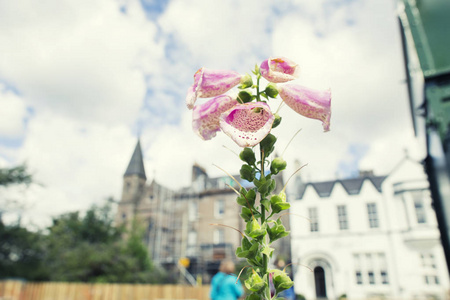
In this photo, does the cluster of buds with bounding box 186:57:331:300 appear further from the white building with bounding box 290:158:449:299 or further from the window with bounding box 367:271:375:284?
the window with bounding box 367:271:375:284

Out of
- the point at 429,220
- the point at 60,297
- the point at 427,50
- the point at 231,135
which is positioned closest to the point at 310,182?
the point at 429,220

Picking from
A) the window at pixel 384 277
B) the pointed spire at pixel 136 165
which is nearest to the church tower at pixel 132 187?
the pointed spire at pixel 136 165

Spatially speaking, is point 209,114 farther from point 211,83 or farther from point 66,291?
point 66,291

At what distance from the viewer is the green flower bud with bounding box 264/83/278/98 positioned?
82cm

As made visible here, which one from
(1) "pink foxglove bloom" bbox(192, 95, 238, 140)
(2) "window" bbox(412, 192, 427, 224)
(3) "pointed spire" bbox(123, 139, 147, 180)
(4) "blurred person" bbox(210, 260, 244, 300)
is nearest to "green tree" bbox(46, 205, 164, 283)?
(3) "pointed spire" bbox(123, 139, 147, 180)

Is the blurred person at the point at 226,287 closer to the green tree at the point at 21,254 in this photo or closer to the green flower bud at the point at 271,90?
the green flower bud at the point at 271,90

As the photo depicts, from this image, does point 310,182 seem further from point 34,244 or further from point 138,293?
point 34,244

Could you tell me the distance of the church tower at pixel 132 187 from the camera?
3259 centimetres

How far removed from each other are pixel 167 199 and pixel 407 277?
21.3m

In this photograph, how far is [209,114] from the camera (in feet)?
2.75

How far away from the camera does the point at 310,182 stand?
65.0 feet

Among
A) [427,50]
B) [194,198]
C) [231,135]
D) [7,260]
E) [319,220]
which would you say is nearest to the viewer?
[231,135]

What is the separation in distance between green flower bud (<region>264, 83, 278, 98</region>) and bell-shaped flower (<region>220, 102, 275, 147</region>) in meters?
0.08

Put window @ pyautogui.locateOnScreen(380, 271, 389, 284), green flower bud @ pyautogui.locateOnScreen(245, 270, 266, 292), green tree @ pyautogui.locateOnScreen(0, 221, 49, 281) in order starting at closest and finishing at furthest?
green flower bud @ pyautogui.locateOnScreen(245, 270, 266, 292), window @ pyautogui.locateOnScreen(380, 271, 389, 284), green tree @ pyautogui.locateOnScreen(0, 221, 49, 281)
